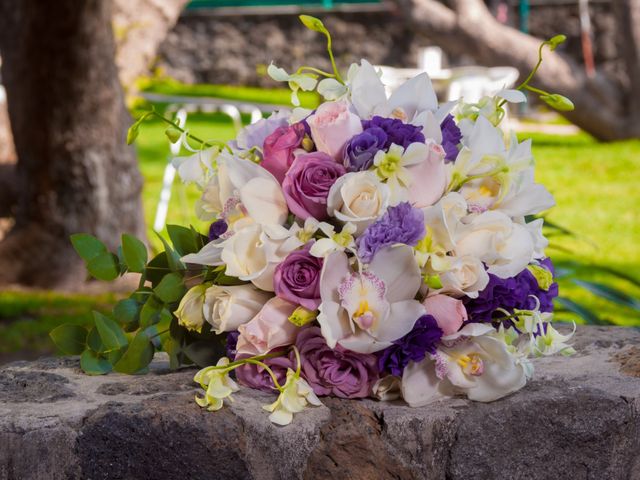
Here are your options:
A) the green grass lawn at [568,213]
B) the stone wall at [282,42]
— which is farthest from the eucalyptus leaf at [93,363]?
the stone wall at [282,42]

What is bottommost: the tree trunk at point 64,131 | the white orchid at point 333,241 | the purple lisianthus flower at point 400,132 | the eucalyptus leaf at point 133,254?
the tree trunk at point 64,131

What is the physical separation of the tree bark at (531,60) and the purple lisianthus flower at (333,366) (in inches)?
370

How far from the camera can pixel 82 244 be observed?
6.82ft

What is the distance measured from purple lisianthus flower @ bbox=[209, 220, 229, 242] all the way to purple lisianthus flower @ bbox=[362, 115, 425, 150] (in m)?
0.34

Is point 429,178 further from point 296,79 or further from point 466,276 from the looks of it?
point 296,79

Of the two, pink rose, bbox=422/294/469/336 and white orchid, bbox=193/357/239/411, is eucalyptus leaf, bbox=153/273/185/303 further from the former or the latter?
pink rose, bbox=422/294/469/336

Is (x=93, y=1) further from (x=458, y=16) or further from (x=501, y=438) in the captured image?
(x=458, y=16)

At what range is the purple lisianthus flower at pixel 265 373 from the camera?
6.07ft

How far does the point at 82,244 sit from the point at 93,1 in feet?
10.9

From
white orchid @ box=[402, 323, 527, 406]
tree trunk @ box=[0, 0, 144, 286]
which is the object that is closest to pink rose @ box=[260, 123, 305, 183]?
white orchid @ box=[402, 323, 527, 406]

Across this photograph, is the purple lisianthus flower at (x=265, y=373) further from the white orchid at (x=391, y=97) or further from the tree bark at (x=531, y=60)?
the tree bark at (x=531, y=60)

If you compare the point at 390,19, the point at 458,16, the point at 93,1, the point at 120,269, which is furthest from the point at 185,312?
the point at 390,19

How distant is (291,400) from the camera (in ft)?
5.80

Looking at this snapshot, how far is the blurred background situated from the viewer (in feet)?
17.2
